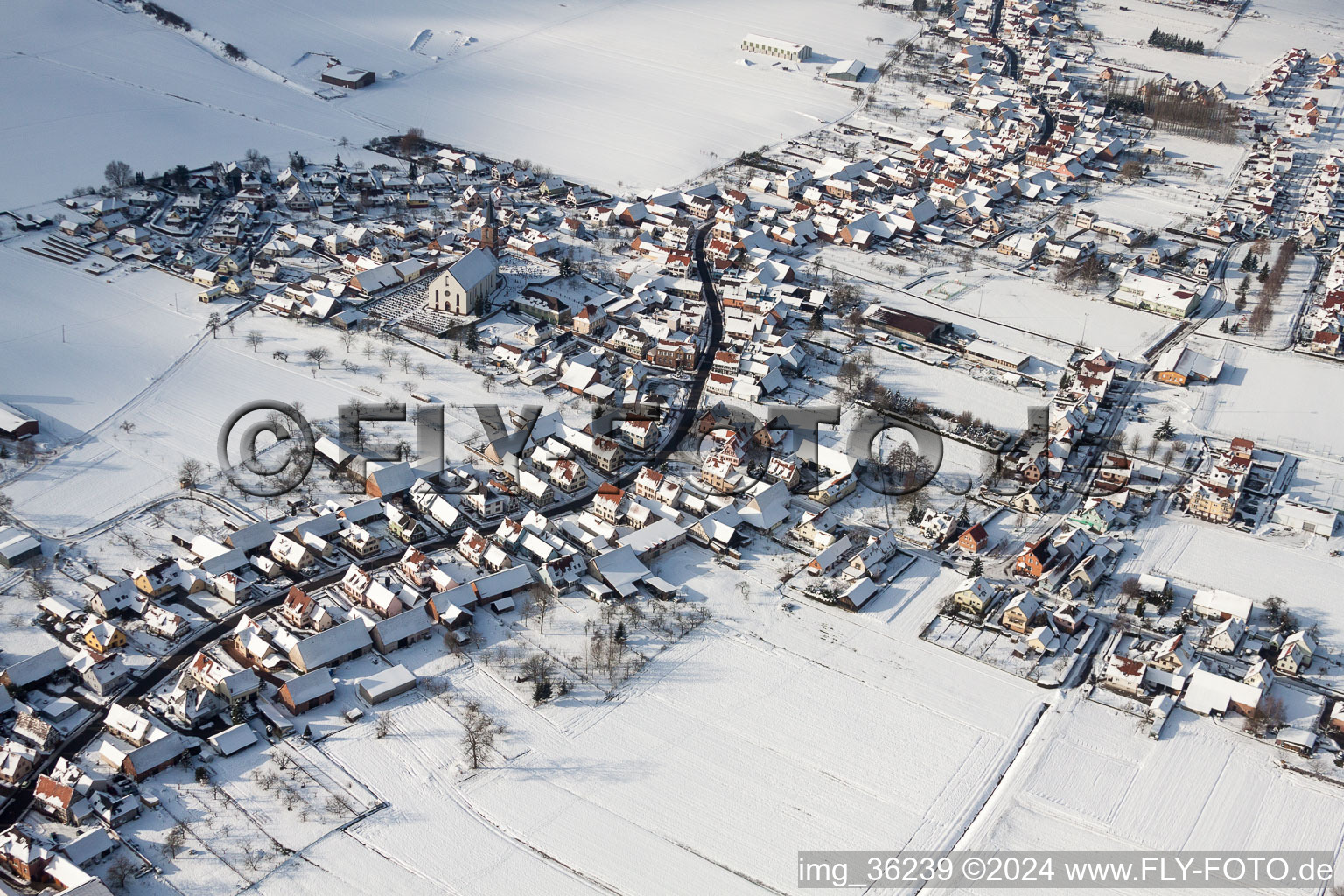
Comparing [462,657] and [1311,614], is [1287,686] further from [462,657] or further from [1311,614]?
[462,657]

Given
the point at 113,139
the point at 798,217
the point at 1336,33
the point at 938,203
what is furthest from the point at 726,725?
the point at 1336,33

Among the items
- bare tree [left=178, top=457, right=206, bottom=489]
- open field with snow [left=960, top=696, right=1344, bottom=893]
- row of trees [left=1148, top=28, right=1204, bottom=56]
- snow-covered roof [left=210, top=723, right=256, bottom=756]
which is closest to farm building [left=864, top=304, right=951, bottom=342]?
open field with snow [left=960, top=696, right=1344, bottom=893]

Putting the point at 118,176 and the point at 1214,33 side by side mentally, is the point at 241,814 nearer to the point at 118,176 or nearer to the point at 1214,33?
the point at 118,176

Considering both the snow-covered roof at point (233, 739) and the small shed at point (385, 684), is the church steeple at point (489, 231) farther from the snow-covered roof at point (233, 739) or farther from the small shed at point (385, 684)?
the snow-covered roof at point (233, 739)

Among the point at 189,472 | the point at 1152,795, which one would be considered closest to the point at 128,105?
the point at 189,472

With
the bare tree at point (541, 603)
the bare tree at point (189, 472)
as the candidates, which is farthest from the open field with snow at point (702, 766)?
the bare tree at point (189, 472)

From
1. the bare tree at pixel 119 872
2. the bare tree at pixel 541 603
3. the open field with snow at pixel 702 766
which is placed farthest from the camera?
the bare tree at pixel 541 603
